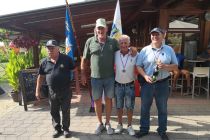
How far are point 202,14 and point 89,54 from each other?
5.22m

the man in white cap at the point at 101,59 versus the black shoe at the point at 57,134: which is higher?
the man in white cap at the point at 101,59

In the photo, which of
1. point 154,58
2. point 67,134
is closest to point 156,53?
point 154,58

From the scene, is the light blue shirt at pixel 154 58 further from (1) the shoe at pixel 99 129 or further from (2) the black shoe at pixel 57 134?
(2) the black shoe at pixel 57 134

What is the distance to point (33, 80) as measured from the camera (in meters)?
6.39

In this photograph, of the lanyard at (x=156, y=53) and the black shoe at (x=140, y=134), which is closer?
the lanyard at (x=156, y=53)

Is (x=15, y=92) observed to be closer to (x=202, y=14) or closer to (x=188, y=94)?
(x=188, y=94)

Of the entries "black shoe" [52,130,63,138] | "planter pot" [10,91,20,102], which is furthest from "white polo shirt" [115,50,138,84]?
"planter pot" [10,91,20,102]

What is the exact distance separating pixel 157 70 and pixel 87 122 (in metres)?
2.00

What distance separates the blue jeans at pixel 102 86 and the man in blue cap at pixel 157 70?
52cm

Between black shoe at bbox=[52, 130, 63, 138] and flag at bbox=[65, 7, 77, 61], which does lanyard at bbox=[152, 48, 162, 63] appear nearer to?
flag at bbox=[65, 7, 77, 61]

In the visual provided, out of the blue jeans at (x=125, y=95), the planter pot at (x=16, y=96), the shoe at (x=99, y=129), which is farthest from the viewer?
the planter pot at (x=16, y=96)

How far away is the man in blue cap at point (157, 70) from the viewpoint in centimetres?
402

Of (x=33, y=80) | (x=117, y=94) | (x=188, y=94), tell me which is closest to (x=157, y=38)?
(x=117, y=94)

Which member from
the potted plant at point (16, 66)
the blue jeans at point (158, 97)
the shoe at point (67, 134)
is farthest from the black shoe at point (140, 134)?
the potted plant at point (16, 66)
